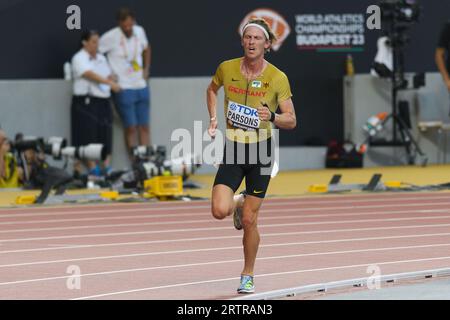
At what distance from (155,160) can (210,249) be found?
244 inches

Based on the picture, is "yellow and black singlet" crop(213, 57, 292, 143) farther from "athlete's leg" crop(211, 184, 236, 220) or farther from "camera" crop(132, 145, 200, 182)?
"camera" crop(132, 145, 200, 182)

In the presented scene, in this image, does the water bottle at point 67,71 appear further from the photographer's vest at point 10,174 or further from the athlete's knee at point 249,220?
the athlete's knee at point 249,220

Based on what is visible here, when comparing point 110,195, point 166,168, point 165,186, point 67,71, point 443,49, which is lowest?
point 110,195

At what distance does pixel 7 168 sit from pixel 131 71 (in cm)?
310

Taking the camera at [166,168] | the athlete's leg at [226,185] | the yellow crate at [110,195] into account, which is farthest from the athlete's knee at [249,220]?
the camera at [166,168]

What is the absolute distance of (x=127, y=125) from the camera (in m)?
22.5

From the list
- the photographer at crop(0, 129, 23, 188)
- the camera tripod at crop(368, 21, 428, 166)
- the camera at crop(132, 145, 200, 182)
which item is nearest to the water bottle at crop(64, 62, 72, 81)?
the photographer at crop(0, 129, 23, 188)

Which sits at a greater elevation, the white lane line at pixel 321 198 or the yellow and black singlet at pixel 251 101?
the yellow and black singlet at pixel 251 101

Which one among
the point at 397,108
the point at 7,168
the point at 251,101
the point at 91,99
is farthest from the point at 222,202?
the point at 397,108

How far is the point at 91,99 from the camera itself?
872 inches

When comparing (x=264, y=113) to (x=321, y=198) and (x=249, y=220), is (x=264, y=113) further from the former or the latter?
(x=321, y=198)

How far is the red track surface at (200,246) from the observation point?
36.1 ft

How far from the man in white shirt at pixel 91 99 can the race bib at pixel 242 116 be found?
1121 centimetres

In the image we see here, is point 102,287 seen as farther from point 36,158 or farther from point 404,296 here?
point 36,158
